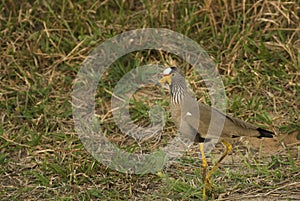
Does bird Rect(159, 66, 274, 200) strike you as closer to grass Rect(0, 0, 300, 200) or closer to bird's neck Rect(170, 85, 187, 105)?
bird's neck Rect(170, 85, 187, 105)

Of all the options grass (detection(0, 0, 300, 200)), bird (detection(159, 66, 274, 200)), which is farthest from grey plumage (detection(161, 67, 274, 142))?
grass (detection(0, 0, 300, 200))

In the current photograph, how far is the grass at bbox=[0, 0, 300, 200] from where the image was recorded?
3623mm

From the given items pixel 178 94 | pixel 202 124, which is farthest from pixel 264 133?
pixel 178 94

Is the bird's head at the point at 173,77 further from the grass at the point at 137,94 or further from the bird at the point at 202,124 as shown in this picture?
the grass at the point at 137,94

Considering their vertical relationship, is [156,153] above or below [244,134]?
below

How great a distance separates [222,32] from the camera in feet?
15.9

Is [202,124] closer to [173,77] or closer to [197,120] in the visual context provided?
[197,120]

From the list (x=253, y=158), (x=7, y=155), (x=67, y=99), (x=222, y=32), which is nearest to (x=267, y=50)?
(x=222, y=32)

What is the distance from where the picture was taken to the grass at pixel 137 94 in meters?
3.62

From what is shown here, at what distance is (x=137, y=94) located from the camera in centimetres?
468

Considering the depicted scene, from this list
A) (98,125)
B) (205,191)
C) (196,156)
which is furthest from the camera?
(98,125)

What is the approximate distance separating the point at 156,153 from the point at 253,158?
1.90ft

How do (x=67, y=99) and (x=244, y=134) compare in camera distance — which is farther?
(x=67, y=99)

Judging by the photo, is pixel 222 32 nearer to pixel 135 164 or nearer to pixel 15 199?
pixel 135 164
